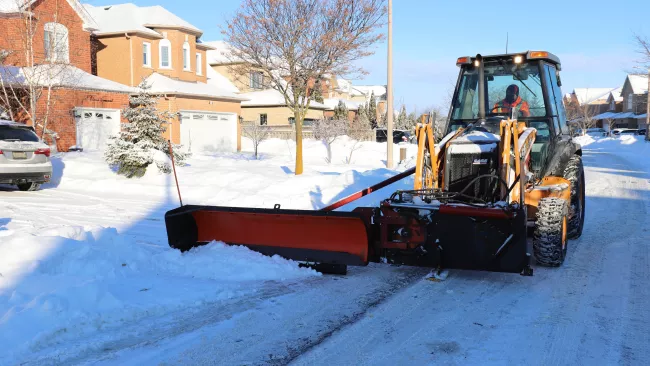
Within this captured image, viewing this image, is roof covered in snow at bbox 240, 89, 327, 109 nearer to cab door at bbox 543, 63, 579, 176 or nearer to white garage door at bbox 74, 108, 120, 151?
white garage door at bbox 74, 108, 120, 151

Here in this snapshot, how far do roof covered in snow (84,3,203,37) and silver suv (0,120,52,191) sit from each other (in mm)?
16461

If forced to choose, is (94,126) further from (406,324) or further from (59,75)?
(406,324)

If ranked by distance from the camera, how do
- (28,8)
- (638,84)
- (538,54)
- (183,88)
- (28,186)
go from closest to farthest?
(538,54), (28,186), (28,8), (183,88), (638,84)

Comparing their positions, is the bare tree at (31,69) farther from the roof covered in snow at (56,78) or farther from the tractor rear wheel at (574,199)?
the tractor rear wheel at (574,199)

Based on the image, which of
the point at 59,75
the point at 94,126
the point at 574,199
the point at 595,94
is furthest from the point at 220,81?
the point at 595,94

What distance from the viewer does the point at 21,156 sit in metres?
12.5

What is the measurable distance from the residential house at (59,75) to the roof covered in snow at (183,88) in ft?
8.33

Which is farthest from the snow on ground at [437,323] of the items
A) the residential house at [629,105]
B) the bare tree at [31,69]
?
the residential house at [629,105]

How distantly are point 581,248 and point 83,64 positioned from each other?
78.5ft

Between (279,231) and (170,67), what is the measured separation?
84.2 ft

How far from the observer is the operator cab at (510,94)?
291 inches

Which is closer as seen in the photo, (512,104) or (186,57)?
A: (512,104)

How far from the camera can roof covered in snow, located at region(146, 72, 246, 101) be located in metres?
27.2

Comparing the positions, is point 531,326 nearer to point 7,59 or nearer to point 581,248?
point 581,248
